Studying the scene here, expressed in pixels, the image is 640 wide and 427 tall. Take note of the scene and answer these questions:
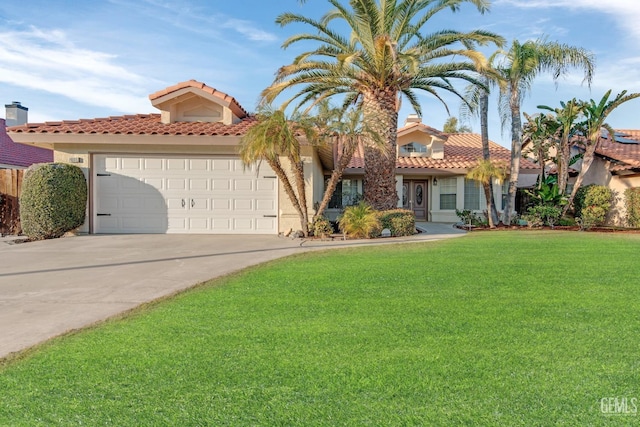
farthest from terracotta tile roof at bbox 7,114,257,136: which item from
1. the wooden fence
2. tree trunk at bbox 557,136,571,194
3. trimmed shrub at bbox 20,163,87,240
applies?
tree trunk at bbox 557,136,571,194

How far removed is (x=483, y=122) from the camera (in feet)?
62.2

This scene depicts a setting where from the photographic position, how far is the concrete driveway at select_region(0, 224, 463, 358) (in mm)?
5285

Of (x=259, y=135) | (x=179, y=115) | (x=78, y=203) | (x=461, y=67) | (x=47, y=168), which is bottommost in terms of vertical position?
(x=78, y=203)

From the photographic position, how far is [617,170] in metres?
19.7

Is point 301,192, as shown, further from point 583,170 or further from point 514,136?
point 583,170

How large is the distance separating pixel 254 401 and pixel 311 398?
0.40 metres

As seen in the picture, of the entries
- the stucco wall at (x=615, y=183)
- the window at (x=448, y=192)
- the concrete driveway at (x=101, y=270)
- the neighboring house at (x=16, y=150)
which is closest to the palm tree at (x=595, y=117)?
the stucco wall at (x=615, y=183)

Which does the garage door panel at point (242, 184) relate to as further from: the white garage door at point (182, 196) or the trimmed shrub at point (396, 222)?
the trimmed shrub at point (396, 222)

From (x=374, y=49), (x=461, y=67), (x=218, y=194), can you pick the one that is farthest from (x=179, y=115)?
(x=461, y=67)

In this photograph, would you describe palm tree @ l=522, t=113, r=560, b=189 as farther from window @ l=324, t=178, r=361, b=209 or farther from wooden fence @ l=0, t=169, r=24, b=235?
wooden fence @ l=0, t=169, r=24, b=235

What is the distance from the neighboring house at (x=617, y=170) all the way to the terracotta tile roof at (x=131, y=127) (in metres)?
16.0

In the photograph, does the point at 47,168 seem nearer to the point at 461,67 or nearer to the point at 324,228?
the point at 324,228

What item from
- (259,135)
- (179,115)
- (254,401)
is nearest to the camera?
(254,401)

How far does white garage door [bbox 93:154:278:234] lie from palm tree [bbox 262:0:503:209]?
2.91 metres
